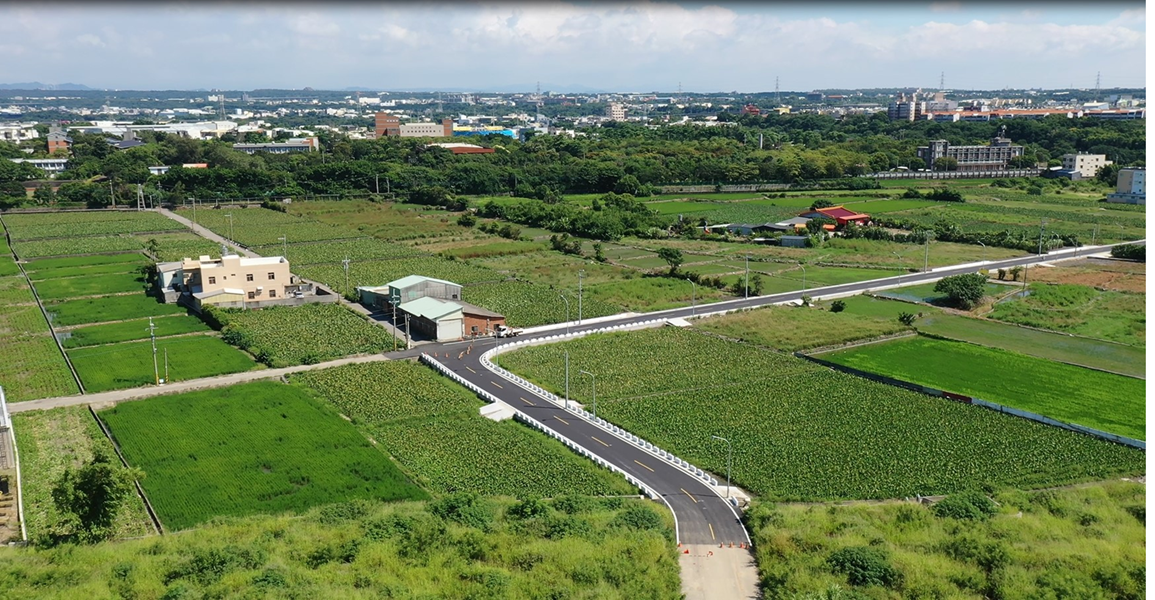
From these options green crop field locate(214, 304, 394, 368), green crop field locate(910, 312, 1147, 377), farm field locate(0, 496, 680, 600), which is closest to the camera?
farm field locate(0, 496, 680, 600)

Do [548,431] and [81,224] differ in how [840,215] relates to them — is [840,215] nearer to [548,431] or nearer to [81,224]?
[548,431]

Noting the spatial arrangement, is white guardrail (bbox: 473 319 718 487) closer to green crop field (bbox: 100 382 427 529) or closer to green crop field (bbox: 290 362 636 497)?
green crop field (bbox: 290 362 636 497)

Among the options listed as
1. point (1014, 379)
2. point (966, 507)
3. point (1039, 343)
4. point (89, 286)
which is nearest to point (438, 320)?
point (1014, 379)

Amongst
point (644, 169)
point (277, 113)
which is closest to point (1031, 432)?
point (644, 169)

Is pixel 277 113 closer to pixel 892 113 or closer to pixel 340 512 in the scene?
pixel 892 113

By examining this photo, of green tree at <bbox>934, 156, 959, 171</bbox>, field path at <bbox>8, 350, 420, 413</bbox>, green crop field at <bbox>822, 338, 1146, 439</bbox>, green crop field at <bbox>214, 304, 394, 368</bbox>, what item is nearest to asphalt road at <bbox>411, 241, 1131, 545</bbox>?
green crop field at <bbox>214, 304, 394, 368</bbox>

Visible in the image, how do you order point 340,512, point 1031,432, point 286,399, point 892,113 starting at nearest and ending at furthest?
point 340,512 → point 1031,432 → point 286,399 → point 892,113

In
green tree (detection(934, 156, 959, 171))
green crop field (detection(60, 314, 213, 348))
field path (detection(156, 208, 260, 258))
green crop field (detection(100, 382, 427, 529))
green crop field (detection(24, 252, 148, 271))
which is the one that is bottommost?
green crop field (detection(100, 382, 427, 529))

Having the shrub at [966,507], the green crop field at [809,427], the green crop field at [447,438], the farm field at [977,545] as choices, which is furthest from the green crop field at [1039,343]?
the green crop field at [447,438]

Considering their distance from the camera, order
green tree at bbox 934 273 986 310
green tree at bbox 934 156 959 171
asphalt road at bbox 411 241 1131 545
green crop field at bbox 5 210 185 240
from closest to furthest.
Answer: asphalt road at bbox 411 241 1131 545, green tree at bbox 934 273 986 310, green crop field at bbox 5 210 185 240, green tree at bbox 934 156 959 171
